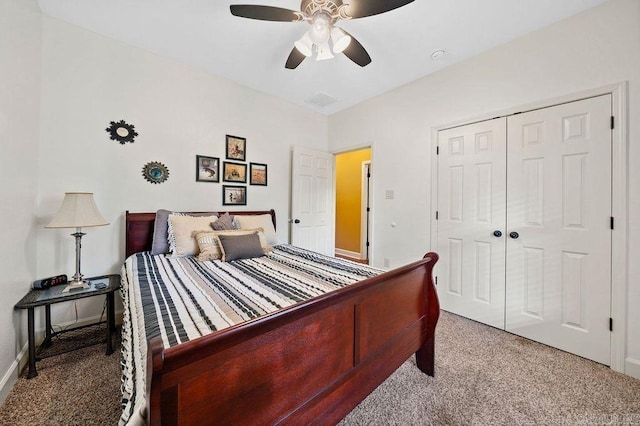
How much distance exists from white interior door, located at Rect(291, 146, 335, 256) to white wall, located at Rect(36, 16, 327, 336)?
37.9 inches

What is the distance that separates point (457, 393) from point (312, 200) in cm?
289

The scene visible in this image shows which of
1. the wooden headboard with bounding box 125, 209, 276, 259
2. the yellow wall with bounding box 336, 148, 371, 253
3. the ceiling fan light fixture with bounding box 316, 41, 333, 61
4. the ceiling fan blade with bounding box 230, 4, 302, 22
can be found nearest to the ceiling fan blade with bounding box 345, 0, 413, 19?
the ceiling fan light fixture with bounding box 316, 41, 333, 61

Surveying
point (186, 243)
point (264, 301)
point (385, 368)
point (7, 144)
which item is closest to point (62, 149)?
point (7, 144)

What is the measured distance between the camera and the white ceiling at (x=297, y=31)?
201 cm

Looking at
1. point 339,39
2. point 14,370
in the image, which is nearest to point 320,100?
point 339,39

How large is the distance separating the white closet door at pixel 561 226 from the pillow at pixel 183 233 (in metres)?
3.03

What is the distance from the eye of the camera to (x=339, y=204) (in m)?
5.97

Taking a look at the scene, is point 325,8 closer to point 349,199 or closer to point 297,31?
point 297,31

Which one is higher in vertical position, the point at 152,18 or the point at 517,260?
the point at 152,18

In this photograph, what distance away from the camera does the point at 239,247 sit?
7.50 feet

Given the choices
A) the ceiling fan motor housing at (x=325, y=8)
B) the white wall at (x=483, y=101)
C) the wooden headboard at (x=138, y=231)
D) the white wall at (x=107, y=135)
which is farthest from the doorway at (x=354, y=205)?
the wooden headboard at (x=138, y=231)

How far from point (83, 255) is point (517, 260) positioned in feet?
13.4

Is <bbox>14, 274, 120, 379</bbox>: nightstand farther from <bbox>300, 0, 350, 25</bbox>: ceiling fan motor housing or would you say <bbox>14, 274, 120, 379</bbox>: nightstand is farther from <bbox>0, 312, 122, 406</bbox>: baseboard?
<bbox>300, 0, 350, 25</bbox>: ceiling fan motor housing

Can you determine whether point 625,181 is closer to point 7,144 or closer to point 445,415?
point 445,415
